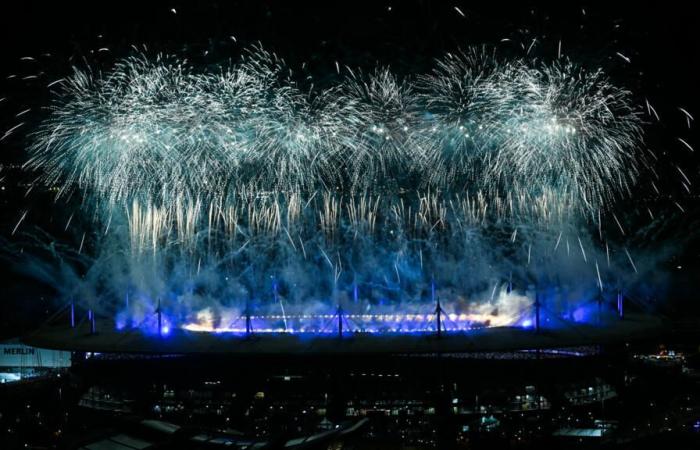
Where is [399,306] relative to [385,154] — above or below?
below

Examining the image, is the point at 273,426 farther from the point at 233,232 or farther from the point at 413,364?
the point at 233,232

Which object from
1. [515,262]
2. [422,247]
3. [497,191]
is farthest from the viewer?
[422,247]

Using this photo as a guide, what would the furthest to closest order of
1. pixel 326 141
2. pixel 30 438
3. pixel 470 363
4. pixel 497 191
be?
pixel 497 191 < pixel 326 141 < pixel 470 363 < pixel 30 438

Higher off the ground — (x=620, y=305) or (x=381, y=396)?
(x=620, y=305)

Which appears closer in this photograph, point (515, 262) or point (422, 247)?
point (515, 262)

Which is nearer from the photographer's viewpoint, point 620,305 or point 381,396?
point 381,396

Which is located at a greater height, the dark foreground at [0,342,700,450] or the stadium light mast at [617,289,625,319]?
the stadium light mast at [617,289,625,319]

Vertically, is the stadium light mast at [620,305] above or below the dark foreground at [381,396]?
above

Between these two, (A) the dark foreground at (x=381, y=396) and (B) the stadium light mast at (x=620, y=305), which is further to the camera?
(B) the stadium light mast at (x=620, y=305)

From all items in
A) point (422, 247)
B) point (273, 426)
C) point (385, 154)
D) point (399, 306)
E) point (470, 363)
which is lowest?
point (273, 426)

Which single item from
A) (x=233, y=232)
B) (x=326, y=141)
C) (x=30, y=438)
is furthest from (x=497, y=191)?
(x=30, y=438)

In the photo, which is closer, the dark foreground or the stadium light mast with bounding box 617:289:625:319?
the dark foreground
